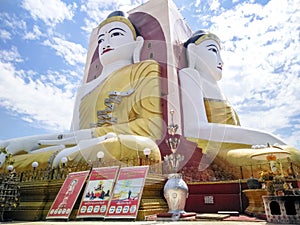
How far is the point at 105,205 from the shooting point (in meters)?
4.90

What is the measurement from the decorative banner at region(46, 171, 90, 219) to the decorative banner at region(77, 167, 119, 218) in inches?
7.8

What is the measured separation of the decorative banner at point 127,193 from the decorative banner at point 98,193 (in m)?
0.13

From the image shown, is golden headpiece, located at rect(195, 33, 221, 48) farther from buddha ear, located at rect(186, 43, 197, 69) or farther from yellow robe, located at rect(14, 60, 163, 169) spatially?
yellow robe, located at rect(14, 60, 163, 169)

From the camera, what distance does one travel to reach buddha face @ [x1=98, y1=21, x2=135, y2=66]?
1289 cm

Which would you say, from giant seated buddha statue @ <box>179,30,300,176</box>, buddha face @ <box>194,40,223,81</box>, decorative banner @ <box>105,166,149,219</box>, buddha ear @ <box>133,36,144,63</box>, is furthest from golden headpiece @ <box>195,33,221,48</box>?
decorative banner @ <box>105,166,149,219</box>

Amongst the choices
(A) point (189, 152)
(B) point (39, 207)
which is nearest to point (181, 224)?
(B) point (39, 207)

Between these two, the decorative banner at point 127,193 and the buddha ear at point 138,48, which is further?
the buddha ear at point 138,48

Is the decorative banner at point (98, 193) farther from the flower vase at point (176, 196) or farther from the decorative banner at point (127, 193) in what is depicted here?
the flower vase at point (176, 196)

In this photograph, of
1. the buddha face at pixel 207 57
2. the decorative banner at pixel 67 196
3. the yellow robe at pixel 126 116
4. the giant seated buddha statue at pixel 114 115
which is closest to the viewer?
the decorative banner at pixel 67 196

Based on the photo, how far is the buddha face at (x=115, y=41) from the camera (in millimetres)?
12891

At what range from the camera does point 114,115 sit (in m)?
10.5

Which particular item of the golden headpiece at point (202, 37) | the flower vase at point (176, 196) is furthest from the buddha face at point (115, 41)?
the flower vase at point (176, 196)

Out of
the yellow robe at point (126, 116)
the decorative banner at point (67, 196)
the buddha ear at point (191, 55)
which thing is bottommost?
the decorative banner at point (67, 196)

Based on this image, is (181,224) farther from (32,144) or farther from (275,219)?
(32,144)
